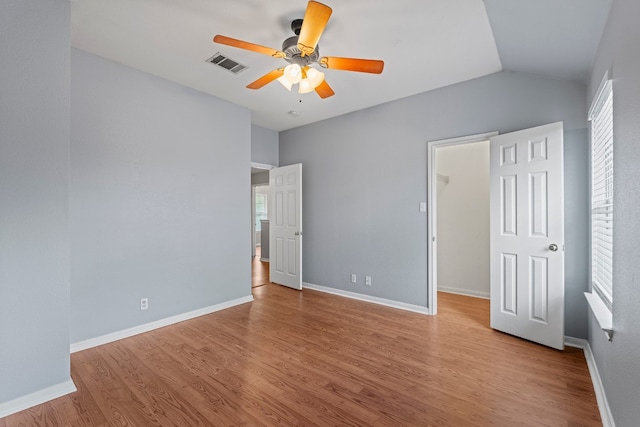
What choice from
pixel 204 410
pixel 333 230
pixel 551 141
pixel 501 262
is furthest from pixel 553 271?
pixel 204 410

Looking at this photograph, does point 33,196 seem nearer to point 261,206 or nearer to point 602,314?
point 602,314

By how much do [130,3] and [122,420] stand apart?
2.78 m

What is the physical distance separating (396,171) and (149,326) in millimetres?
3430

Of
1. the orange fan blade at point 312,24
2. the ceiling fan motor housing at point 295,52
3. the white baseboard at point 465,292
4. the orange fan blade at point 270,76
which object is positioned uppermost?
the ceiling fan motor housing at point 295,52

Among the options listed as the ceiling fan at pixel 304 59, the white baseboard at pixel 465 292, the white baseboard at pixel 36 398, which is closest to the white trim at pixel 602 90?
the ceiling fan at pixel 304 59

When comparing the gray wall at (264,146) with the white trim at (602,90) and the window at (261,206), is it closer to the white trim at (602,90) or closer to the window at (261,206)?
the white trim at (602,90)

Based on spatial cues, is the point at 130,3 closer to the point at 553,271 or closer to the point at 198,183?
the point at 198,183

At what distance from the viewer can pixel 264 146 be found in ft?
16.8

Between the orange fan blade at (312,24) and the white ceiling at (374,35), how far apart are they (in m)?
0.32

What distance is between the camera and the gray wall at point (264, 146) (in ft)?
16.2

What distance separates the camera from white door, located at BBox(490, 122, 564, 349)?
2623mm

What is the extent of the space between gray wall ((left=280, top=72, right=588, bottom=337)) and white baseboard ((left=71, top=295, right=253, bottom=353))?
1.52 m

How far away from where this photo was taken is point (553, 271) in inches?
104

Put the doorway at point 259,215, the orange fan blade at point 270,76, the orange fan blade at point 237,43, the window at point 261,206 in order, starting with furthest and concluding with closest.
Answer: the window at point 261,206 → the doorway at point 259,215 → the orange fan blade at point 270,76 → the orange fan blade at point 237,43
